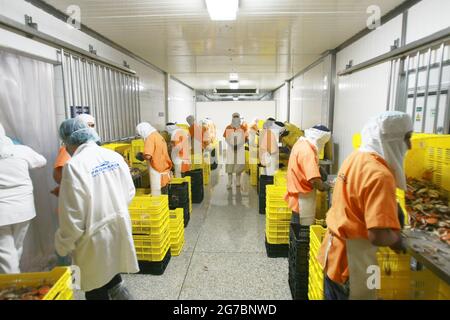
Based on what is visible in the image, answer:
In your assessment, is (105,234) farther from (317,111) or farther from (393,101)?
(317,111)

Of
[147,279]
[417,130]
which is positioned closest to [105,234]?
[147,279]

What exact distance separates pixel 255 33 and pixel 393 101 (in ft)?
6.65

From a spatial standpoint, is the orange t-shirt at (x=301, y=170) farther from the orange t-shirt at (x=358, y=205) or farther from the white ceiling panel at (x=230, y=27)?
the white ceiling panel at (x=230, y=27)

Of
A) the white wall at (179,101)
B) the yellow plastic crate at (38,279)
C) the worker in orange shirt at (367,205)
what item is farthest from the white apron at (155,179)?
the white wall at (179,101)

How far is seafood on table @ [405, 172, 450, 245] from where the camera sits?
1801mm

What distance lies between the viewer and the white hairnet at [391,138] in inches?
58.6

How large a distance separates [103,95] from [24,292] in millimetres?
3142

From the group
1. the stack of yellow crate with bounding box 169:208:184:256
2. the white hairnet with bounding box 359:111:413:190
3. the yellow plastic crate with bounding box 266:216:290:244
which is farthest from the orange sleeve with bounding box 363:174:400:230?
the stack of yellow crate with bounding box 169:208:184:256

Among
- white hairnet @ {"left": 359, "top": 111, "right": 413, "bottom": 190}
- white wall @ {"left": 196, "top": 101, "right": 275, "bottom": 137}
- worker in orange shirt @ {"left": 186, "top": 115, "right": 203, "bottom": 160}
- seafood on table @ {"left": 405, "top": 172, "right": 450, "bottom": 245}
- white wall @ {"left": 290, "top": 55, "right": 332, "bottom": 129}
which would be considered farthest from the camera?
white wall @ {"left": 196, "top": 101, "right": 275, "bottom": 137}

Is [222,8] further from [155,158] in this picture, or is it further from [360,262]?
[360,262]

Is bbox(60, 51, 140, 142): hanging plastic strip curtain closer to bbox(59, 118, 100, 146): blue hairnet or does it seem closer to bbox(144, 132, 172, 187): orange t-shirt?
bbox(144, 132, 172, 187): orange t-shirt

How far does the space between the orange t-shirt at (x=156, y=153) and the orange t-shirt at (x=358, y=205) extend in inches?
106

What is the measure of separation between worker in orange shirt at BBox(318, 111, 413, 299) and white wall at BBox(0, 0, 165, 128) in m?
2.87

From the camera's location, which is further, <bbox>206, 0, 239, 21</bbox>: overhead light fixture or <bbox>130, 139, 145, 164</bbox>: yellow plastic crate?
<bbox>130, 139, 145, 164</bbox>: yellow plastic crate
